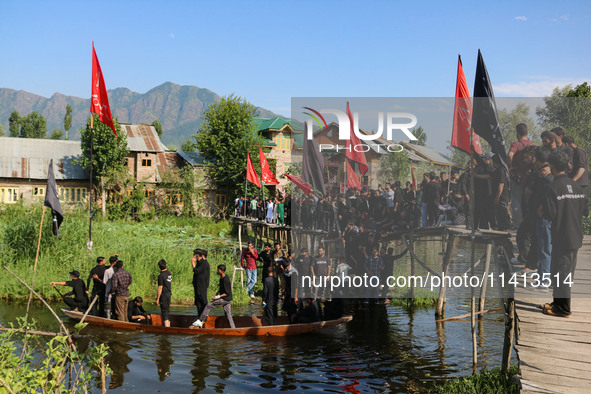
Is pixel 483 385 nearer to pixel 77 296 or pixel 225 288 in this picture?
pixel 225 288

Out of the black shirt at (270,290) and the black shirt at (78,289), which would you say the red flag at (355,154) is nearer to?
the black shirt at (270,290)

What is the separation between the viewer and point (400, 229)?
16.2m

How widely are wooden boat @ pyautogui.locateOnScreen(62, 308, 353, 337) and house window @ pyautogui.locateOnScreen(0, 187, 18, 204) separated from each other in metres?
28.2

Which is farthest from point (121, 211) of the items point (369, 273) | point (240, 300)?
point (369, 273)

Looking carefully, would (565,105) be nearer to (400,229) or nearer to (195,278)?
(400,229)

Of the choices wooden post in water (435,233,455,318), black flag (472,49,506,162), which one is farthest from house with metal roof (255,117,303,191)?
black flag (472,49,506,162)

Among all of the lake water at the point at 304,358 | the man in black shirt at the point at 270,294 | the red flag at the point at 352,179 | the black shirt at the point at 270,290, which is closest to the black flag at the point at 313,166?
the red flag at the point at 352,179

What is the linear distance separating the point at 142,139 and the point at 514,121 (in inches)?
1378

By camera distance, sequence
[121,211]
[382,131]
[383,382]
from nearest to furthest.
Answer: [383,382] → [382,131] → [121,211]

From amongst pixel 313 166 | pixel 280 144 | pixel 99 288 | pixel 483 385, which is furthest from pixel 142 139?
pixel 483 385

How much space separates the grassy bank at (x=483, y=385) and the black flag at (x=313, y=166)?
746cm

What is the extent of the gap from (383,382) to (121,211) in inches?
1252

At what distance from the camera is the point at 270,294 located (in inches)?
579

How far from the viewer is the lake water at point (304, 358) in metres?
11.3
